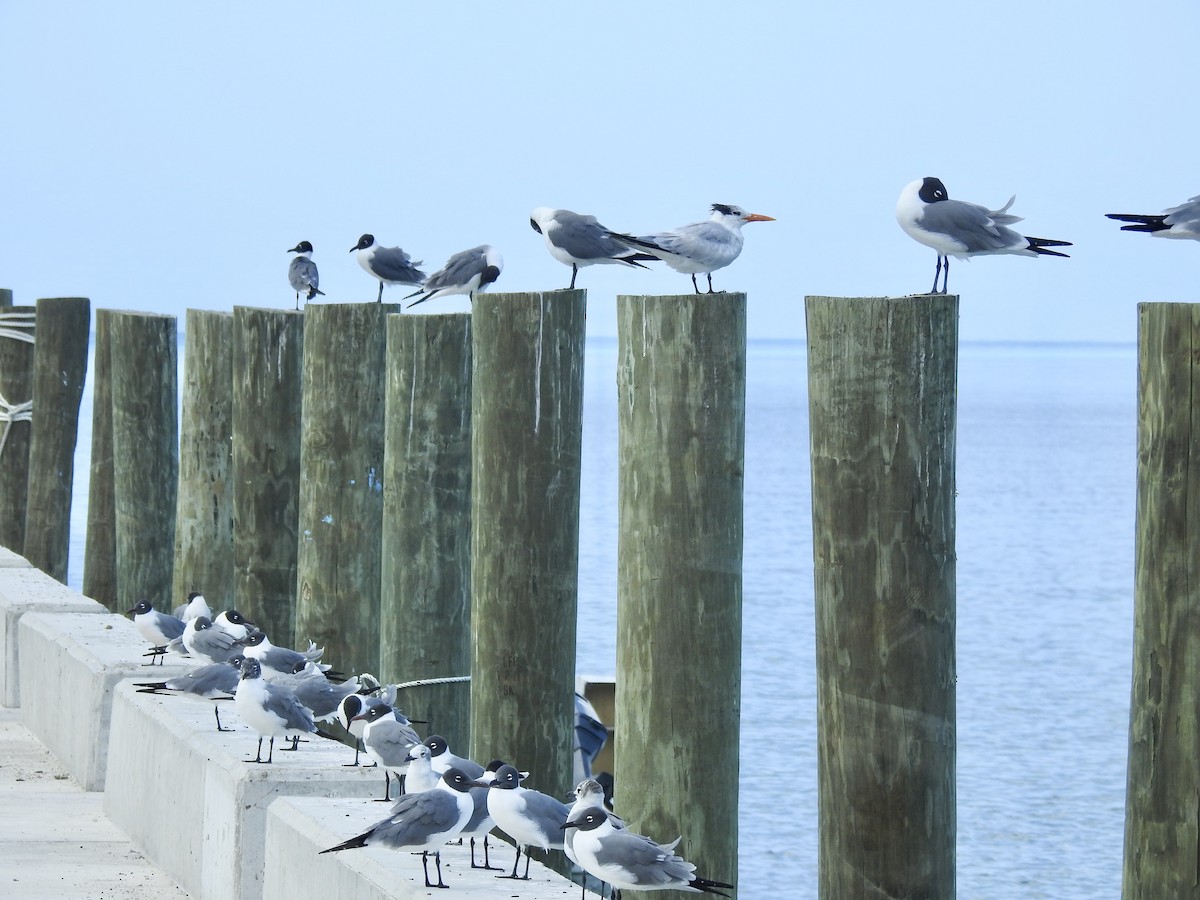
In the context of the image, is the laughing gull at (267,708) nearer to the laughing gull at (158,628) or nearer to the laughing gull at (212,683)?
the laughing gull at (212,683)

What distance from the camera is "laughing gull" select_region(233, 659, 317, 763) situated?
6.25 m

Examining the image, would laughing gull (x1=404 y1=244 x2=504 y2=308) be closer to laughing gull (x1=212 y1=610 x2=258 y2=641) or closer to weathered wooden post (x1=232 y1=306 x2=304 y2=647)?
weathered wooden post (x1=232 y1=306 x2=304 y2=647)

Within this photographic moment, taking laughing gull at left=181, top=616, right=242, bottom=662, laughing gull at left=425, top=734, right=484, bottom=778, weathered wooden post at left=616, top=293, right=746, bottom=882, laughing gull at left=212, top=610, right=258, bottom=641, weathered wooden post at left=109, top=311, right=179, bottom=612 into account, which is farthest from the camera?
weathered wooden post at left=109, top=311, right=179, bottom=612

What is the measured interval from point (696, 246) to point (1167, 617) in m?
2.80

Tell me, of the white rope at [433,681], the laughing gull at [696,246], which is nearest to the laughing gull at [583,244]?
the laughing gull at [696,246]

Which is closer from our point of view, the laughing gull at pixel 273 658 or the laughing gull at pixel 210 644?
the laughing gull at pixel 273 658

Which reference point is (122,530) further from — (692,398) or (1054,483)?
(1054,483)

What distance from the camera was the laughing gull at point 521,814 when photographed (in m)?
5.27

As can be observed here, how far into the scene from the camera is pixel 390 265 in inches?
445

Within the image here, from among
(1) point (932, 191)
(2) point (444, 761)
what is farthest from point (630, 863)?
(1) point (932, 191)

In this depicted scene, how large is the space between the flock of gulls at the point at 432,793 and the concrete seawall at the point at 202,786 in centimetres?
9

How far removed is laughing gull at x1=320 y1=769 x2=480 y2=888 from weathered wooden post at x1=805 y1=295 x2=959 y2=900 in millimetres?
1156

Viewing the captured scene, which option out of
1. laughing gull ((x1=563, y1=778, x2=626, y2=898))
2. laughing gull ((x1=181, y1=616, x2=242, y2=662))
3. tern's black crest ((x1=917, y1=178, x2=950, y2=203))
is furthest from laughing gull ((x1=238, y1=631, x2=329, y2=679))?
tern's black crest ((x1=917, y1=178, x2=950, y2=203))

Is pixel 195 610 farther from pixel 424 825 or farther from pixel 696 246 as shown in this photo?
pixel 424 825
